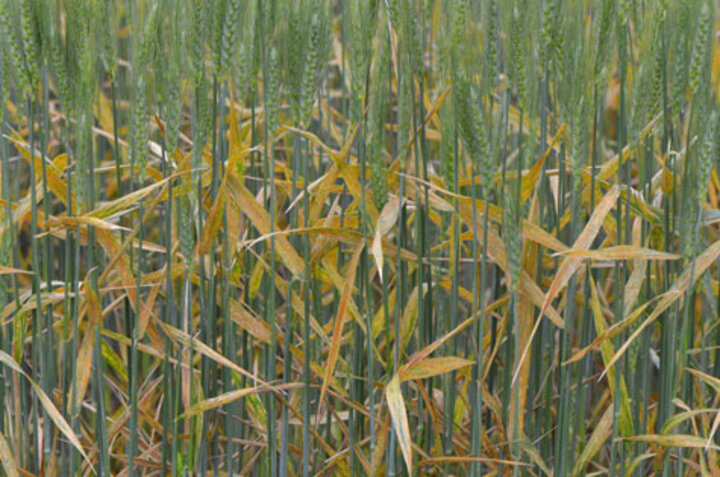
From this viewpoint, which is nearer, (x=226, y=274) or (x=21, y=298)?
(x=226, y=274)

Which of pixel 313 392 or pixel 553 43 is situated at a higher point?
pixel 553 43

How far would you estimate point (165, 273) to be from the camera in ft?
4.15

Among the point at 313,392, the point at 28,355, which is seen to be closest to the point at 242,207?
the point at 313,392

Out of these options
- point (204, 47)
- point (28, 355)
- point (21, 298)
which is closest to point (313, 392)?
point (21, 298)

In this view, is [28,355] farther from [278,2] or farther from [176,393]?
[278,2]

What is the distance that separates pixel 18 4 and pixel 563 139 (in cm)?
70

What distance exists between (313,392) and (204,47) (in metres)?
0.55

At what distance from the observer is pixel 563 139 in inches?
50.9

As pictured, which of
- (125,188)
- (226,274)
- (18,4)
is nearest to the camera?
(18,4)

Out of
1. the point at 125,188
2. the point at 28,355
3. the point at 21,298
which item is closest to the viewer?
the point at 21,298

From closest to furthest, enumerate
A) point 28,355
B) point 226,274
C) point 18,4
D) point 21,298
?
point 18,4, point 226,274, point 21,298, point 28,355

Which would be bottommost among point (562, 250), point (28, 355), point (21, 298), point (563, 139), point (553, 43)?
point (28, 355)

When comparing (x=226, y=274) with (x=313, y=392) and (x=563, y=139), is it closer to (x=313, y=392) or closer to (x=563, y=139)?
(x=313, y=392)

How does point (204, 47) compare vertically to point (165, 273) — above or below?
above
